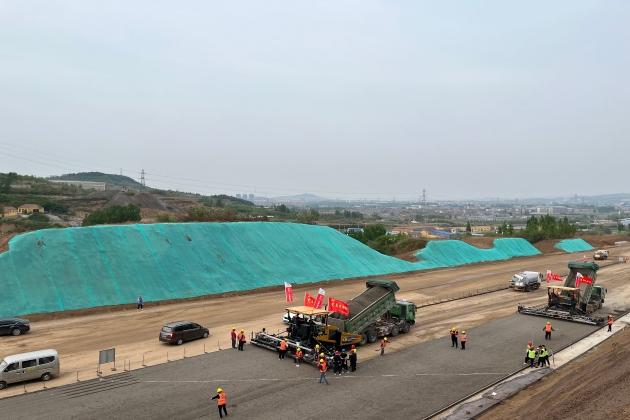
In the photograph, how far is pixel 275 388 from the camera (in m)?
19.9

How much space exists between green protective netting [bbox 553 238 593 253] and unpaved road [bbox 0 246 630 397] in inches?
1867

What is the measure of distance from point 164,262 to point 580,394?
115 ft

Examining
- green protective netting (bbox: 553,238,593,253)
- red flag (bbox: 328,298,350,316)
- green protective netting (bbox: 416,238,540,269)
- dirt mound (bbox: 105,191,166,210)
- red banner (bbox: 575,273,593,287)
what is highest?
dirt mound (bbox: 105,191,166,210)

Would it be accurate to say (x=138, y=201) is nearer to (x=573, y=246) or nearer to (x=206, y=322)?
(x=206, y=322)

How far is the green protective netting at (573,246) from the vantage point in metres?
97.8

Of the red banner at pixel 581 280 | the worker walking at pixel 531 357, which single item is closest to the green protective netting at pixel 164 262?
the red banner at pixel 581 280

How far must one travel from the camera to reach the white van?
1998 cm

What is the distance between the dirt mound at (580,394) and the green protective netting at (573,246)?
82.0m

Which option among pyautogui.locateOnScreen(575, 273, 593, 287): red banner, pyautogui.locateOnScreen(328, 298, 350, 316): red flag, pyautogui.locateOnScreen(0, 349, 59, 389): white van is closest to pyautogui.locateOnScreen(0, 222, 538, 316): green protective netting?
pyautogui.locateOnScreen(0, 349, 59, 389): white van

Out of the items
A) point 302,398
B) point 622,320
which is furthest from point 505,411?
point 622,320

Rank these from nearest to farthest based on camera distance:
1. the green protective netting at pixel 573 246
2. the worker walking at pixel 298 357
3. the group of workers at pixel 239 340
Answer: the worker walking at pixel 298 357 → the group of workers at pixel 239 340 → the green protective netting at pixel 573 246

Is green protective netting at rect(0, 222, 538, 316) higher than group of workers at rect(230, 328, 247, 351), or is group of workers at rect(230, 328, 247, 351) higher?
green protective netting at rect(0, 222, 538, 316)

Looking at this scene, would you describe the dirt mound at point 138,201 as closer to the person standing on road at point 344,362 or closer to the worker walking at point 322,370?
the person standing on road at point 344,362

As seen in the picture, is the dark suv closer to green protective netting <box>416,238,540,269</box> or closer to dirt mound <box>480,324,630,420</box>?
dirt mound <box>480,324,630,420</box>
